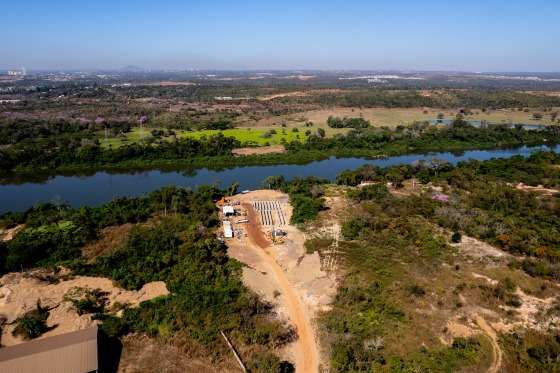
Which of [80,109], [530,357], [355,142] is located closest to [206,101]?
Result: [80,109]

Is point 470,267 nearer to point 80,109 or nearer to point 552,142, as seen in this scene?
point 552,142

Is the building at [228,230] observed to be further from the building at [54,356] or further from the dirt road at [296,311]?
the building at [54,356]

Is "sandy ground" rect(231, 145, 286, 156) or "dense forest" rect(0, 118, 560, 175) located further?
"sandy ground" rect(231, 145, 286, 156)

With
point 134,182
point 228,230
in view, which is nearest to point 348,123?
point 134,182

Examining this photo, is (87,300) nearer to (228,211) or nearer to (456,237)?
(228,211)

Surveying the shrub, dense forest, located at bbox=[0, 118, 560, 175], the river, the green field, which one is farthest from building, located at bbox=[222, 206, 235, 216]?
the green field

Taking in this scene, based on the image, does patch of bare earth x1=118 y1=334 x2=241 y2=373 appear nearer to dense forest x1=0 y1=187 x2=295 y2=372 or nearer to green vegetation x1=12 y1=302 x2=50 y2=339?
dense forest x1=0 y1=187 x2=295 y2=372

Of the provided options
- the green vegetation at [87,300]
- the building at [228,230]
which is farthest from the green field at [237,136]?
the green vegetation at [87,300]
